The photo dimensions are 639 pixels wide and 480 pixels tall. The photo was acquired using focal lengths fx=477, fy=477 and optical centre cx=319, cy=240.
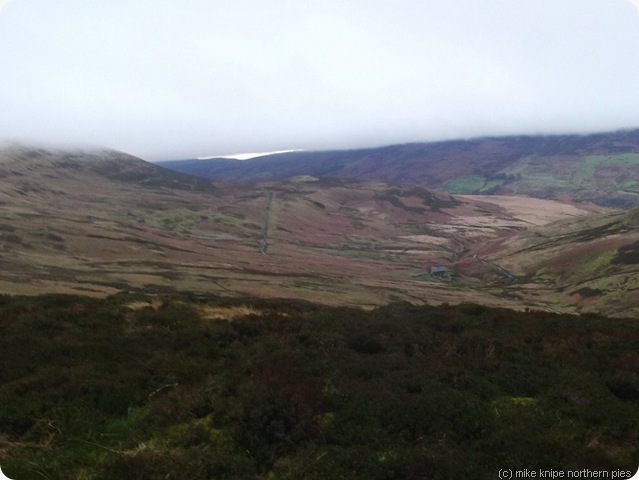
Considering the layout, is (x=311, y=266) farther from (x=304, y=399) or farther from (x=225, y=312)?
(x=304, y=399)

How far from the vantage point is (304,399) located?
11586 millimetres

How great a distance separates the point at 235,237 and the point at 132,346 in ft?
549

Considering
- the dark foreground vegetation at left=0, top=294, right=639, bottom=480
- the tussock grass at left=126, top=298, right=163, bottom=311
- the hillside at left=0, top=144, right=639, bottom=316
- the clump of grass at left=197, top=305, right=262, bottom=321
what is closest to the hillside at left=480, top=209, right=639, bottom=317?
the hillside at left=0, top=144, right=639, bottom=316

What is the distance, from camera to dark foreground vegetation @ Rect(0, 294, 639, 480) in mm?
A: 9453

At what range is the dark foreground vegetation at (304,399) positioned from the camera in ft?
31.0

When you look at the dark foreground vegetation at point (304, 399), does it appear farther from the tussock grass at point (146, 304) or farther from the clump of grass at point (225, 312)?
the tussock grass at point (146, 304)

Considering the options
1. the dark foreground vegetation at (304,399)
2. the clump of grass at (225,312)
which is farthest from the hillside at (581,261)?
the dark foreground vegetation at (304,399)

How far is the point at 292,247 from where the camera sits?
173125 millimetres

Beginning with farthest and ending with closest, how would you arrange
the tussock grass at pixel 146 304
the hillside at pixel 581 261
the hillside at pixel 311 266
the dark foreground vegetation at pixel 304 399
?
1. the hillside at pixel 581 261
2. the hillside at pixel 311 266
3. the tussock grass at pixel 146 304
4. the dark foreground vegetation at pixel 304 399

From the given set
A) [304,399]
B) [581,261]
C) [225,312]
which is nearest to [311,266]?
[581,261]

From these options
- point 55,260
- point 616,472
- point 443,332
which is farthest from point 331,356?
point 55,260

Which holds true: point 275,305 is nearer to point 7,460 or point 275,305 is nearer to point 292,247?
point 7,460

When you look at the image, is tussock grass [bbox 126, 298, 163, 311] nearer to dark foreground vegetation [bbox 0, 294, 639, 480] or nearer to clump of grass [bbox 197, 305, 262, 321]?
clump of grass [bbox 197, 305, 262, 321]

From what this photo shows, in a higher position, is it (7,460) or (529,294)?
(7,460)
